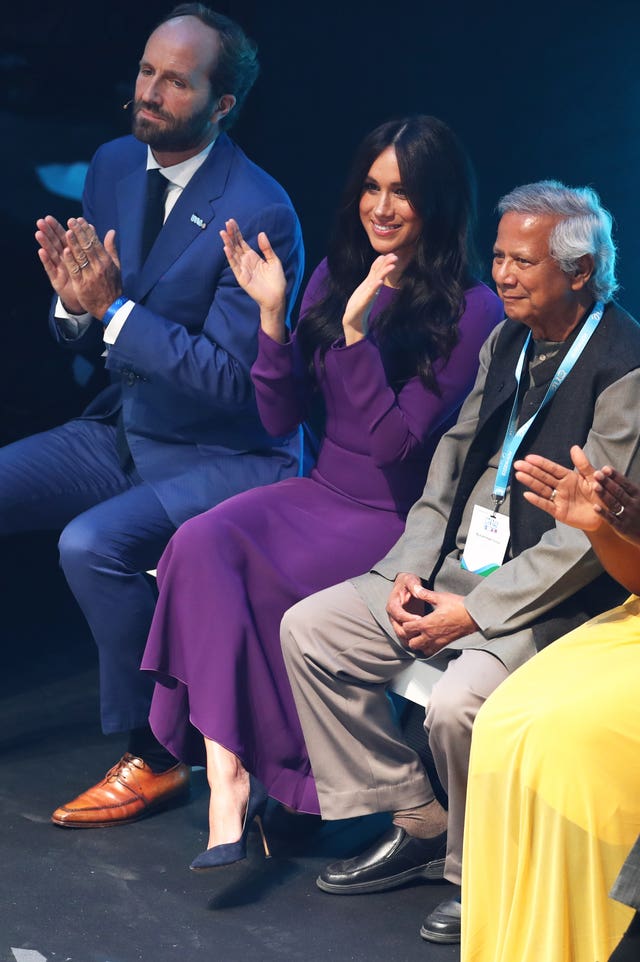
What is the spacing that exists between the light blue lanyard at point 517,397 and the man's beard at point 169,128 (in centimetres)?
124

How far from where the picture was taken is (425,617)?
3.10 m

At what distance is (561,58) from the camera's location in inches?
178

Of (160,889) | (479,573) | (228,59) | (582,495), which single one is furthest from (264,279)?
(160,889)

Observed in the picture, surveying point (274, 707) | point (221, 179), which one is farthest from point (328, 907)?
point (221, 179)

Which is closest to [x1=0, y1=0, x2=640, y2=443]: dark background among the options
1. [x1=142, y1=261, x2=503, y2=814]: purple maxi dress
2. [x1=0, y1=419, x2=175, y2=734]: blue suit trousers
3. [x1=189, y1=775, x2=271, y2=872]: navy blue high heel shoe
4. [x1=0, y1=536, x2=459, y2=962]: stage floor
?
[x1=142, y1=261, x2=503, y2=814]: purple maxi dress

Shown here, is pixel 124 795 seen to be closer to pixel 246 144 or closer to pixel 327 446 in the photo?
pixel 327 446

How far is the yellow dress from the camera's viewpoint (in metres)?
2.49

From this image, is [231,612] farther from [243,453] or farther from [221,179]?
[221,179]

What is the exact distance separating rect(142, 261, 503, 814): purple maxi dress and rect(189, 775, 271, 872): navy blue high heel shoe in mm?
38

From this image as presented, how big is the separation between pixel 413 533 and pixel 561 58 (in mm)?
1961

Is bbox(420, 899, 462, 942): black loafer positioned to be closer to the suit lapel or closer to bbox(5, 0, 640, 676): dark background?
the suit lapel

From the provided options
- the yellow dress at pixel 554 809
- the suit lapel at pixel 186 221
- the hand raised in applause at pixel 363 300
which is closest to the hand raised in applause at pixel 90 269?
the suit lapel at pixel 186 221

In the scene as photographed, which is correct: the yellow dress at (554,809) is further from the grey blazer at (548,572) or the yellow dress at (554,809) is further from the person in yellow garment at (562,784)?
the grey blazer at (548,572)

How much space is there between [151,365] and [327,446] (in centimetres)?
50
